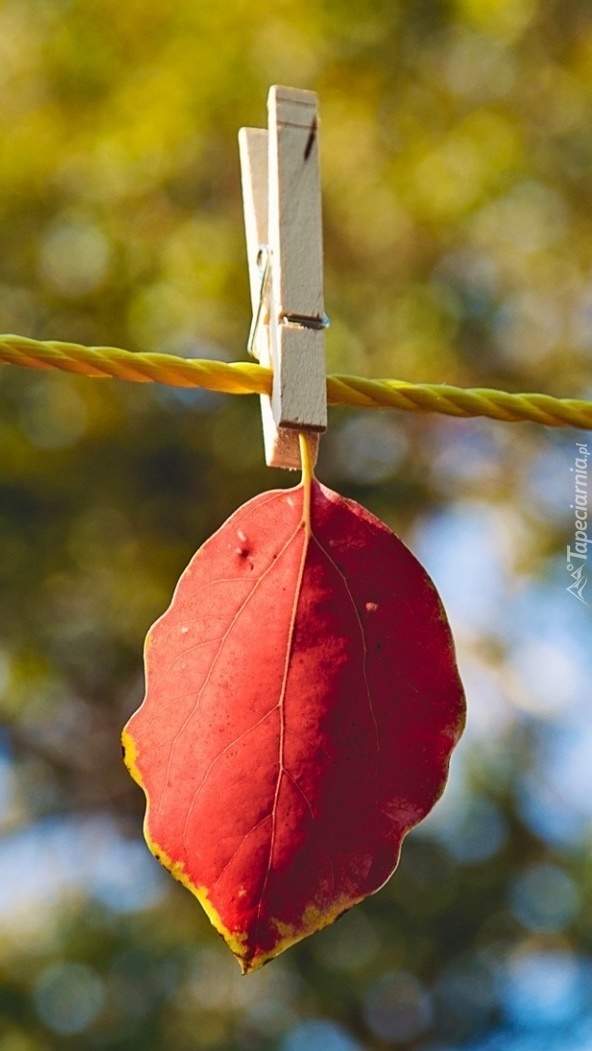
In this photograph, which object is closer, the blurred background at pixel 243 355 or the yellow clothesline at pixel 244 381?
the yellow clothesline at pixel 244 381

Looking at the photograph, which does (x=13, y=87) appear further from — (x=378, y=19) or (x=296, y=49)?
(x=378, y=19)

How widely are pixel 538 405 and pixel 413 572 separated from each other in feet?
0.36

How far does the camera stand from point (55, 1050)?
Answer: 2.73 metres

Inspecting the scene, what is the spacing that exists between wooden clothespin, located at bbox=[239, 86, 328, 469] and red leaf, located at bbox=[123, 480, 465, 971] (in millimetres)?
39

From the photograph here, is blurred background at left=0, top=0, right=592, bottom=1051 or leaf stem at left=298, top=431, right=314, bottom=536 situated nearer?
leaf stem at left=298, top=431, right=314, bottom=536

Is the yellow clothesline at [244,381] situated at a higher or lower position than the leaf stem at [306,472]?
higher

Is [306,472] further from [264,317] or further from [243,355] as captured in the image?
[243,355]

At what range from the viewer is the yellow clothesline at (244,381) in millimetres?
536

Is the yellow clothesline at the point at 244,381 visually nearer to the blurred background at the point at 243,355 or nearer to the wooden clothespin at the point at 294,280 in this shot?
the wooden clothespin at the point at 294,280

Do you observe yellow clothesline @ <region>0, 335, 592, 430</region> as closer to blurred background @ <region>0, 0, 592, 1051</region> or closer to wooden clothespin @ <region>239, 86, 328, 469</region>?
wooden clothespin @ <region>239, 86, 328, 469</region>

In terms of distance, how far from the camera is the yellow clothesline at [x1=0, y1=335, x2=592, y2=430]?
1.76ft

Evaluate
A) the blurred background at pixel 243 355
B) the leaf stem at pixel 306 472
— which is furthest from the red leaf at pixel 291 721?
the blurred background at pixel 243 355

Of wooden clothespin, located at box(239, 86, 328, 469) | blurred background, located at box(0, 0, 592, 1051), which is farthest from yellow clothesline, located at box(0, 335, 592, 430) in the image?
blurred background, located at box(0, 0, 592, 1051)

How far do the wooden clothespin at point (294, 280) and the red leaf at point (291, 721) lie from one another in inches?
1.5
